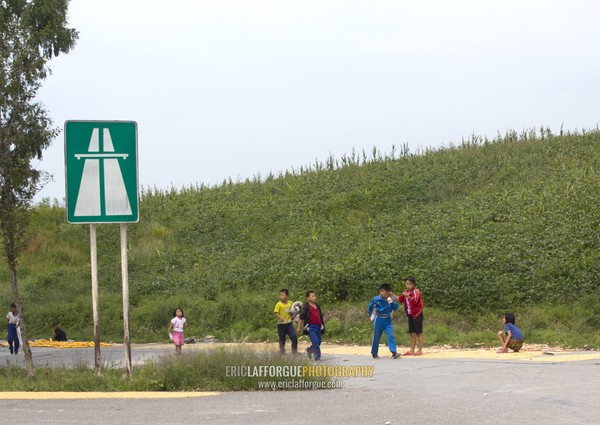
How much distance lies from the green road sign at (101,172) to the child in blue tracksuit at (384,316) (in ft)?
24.1

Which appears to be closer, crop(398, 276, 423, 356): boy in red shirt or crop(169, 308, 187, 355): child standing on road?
crop(398, 276, 423, 356): boy in red shirt

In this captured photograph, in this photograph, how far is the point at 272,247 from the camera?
1516 inches

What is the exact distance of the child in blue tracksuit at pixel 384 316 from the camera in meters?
18.2

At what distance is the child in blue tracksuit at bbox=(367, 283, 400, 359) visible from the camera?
18234mm

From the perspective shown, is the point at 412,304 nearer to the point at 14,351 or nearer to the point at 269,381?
the point at 269,381

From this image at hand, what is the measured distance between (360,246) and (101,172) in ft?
75.3

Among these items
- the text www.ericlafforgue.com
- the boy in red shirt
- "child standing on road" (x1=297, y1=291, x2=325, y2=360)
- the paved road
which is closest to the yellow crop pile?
"child standing on road" (x1=297, y1=291, x2=325, y2=360)

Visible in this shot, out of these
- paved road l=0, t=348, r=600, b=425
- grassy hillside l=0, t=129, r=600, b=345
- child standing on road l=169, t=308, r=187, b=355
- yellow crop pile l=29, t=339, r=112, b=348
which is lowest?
yellow crop pile l=29, t=339, r=112, b=348

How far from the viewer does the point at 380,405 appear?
34.8ft

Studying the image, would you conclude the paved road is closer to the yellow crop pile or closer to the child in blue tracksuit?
the child in blue tracksuit

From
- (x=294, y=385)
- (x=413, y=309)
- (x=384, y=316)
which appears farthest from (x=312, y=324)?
(x=294, y=385)

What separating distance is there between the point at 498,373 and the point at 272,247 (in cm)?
2490

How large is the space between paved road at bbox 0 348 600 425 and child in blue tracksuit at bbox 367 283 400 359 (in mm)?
4448

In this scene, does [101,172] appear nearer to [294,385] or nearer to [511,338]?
[294,385]
